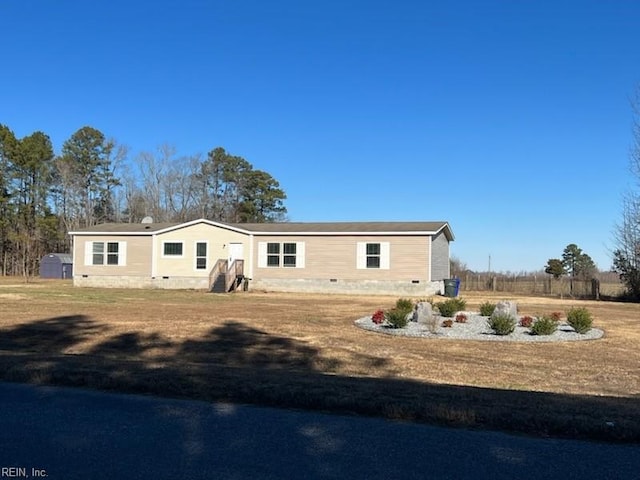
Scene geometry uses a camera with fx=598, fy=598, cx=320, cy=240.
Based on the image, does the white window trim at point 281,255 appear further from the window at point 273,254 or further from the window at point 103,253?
the window at point 103,253

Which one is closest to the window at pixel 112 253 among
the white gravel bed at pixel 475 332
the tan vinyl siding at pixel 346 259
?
the tan vinyl siding at pixel 346 259

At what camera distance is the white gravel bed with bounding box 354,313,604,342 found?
1384 cm

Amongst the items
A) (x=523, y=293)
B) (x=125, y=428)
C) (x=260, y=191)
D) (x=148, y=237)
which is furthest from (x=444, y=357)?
(x=260, y=191)

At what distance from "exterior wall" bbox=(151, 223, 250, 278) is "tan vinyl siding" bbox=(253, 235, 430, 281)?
1.60m

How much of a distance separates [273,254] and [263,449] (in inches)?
1079

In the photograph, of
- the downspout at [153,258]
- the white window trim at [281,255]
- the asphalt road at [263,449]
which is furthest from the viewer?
the downspout at [153,258]

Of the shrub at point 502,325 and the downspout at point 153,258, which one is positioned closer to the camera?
the shrub at point 502,325

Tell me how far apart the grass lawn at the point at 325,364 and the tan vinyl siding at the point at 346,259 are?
27.5 ft

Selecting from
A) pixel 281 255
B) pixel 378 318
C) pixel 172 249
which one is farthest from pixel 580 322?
pixel 172 249

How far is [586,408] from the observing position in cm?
590

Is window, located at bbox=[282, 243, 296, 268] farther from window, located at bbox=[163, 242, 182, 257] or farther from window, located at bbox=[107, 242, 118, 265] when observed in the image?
window, located at bbox=[107, 242, 118, 265]

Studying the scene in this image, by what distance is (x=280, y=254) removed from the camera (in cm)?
3148

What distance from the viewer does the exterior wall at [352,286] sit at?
96.0ft

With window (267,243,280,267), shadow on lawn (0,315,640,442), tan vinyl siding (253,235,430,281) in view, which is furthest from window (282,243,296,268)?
shadow on lawn (0,315,640,442)
